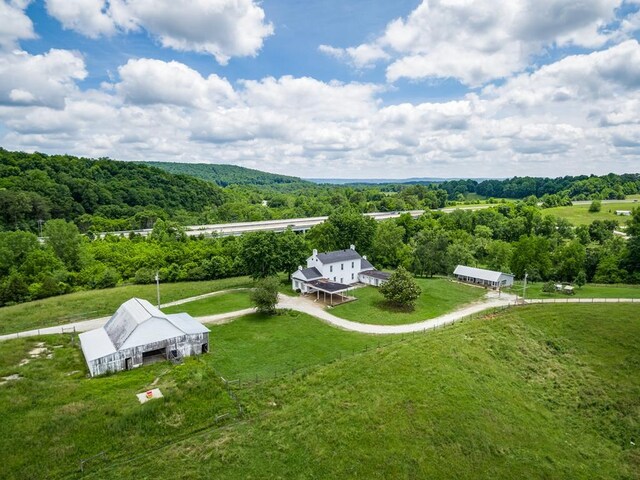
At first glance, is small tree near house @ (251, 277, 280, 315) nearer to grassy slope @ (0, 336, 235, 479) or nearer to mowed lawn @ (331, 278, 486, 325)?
mowed lawn @ (331, 278, 486, 325)

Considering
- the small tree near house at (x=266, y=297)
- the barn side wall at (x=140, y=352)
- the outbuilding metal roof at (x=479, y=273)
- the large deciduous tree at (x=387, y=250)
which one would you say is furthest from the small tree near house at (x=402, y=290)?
the large deciduous tree at (x=387, y=250)

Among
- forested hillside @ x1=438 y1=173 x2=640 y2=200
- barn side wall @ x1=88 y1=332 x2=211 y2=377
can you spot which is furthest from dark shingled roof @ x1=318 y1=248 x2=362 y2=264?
forested hillside @ x1=438 y1=173 x2=640 y2=200

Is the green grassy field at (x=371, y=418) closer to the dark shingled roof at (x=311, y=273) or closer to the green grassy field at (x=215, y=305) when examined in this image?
the green grassy field at (x=215, y=305)

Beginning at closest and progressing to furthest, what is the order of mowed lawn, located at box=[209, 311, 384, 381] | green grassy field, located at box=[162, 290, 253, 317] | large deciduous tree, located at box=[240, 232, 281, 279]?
mowed lawn, located at box=[209, 311, 384, 381] → green grassy field, located at box=[162, 290, 253, 317] → large deciduous tree, located at box=[240, 232, 281, 279]

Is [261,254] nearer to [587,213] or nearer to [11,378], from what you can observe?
[11,378]

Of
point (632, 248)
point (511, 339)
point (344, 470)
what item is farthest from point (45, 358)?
point (632, 248)

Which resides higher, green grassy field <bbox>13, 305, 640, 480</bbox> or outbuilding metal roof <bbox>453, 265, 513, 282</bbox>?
outbuilding metal roof <bbox>453, 265, 513, 282</bbox>

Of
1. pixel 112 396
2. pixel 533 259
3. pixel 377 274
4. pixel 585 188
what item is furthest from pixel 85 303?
pixel 585 188

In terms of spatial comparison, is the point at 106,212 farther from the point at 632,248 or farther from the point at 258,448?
the point at 632,248

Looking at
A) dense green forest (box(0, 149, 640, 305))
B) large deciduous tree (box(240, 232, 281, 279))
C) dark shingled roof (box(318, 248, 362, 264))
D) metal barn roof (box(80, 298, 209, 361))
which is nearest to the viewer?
metal barn roof (box(80, 298, 209, 361))
